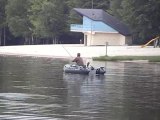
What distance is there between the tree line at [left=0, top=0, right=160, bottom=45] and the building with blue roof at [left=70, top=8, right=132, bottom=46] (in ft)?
5.86

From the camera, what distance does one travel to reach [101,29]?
91.8 meters

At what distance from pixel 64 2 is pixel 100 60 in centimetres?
5136

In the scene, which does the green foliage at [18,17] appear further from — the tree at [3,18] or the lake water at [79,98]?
the lake water at [79,98]

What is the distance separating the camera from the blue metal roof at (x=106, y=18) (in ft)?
298

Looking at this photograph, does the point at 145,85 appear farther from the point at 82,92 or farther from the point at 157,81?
the point at 82,92

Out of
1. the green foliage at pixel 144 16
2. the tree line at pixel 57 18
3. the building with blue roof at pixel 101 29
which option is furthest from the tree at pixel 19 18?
the green foliage at pixel 144 16

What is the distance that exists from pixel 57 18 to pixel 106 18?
16027 mm

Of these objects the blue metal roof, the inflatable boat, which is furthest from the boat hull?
the blue metal roof

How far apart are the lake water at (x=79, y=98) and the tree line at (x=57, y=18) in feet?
157

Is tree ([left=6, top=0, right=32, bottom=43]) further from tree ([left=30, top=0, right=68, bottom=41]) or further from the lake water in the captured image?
the lake water

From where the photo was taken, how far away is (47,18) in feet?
345

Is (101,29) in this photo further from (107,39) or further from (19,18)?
(19,18)

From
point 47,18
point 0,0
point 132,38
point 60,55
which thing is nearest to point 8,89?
point 60,55

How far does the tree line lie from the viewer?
262 feet
